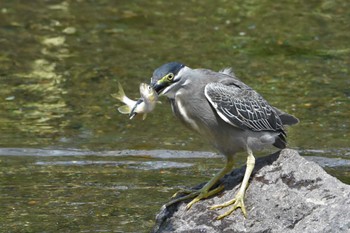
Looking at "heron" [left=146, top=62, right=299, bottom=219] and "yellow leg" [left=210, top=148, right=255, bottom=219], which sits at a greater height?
"heron" [left=146, top=62, right=299, bottom=219]

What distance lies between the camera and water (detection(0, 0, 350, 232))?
358 inches

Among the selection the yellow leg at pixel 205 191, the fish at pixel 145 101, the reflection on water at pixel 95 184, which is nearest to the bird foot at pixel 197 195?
the yellow leg at pixel 205 191

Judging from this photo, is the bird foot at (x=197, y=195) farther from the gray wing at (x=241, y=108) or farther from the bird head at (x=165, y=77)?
the bird head at (x=165, y=77)

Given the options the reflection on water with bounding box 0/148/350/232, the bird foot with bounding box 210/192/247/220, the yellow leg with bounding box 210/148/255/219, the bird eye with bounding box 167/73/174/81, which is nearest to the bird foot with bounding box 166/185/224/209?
the yellow leg with bounding box 210/148/255/219

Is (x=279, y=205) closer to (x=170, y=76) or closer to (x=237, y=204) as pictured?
(x=237, y=204)

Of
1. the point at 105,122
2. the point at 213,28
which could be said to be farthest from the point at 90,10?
the point at 105,122

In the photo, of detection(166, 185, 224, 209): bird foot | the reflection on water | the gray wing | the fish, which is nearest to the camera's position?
the fish

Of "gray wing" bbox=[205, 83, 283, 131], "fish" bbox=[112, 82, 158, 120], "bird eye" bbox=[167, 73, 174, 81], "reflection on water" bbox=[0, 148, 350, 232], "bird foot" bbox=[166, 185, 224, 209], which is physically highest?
"bird eye" bbox=[167, 73, 174, 81]

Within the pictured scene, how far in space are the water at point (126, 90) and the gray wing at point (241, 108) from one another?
51.3 inches

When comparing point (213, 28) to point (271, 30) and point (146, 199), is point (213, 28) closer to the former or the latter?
point (271, 30)

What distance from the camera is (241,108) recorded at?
7770mm

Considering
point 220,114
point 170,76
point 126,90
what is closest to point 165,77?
point 170,76

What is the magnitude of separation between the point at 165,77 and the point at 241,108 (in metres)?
0.87

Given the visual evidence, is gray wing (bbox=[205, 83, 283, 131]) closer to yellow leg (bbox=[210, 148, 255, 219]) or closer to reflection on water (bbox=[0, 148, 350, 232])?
yellow leg (bbox=[210, 148, 255, 219])
